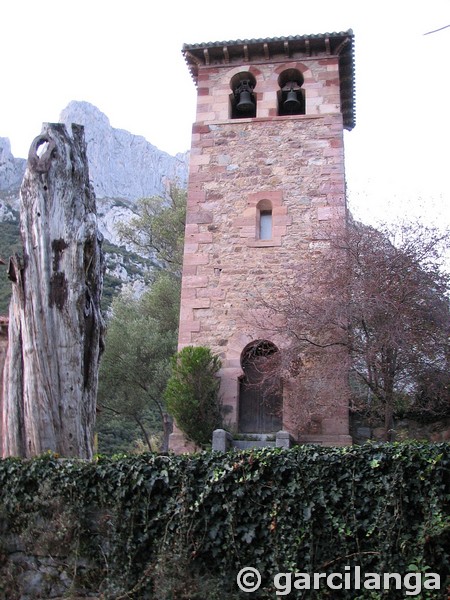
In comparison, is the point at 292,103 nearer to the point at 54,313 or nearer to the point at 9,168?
the point at 54,313

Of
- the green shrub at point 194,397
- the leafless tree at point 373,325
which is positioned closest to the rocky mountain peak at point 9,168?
the green shrub at point 194,397

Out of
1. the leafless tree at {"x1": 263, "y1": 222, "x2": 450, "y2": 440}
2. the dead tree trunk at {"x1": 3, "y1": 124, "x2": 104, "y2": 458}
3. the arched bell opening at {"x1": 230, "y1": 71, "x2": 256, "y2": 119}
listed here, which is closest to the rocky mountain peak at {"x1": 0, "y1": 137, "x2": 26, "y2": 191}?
the arched bell opening at {"x1": 230, "y1": 71, "x2": 256, "y2": 119}

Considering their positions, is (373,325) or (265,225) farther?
(265,225)

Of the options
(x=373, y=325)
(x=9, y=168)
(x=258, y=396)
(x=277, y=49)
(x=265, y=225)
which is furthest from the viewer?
(x=9, y=168)

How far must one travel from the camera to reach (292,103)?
51.2 ft

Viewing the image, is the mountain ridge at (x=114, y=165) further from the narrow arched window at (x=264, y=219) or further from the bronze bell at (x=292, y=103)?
the narrow arched window at (x=264, y=219)

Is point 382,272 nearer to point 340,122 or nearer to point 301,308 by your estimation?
point 301,308

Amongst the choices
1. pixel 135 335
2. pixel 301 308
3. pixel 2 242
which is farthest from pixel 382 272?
pixel 2 242

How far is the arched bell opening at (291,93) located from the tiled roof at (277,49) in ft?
1.49

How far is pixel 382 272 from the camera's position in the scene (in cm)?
1131

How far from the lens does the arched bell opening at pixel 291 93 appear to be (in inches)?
615

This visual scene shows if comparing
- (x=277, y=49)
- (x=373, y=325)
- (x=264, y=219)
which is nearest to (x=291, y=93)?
(x=277, y=49)

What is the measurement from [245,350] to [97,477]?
7169 millimetres

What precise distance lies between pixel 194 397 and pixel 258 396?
1549mm
